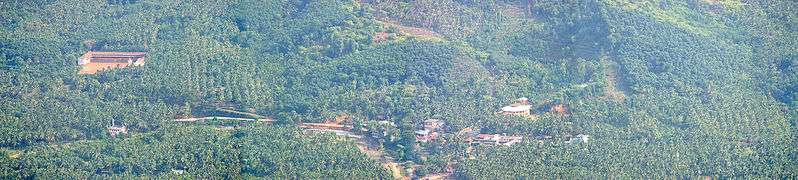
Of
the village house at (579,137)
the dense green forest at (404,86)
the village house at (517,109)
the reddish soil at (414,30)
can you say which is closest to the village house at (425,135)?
the dense green forest at (404,86)

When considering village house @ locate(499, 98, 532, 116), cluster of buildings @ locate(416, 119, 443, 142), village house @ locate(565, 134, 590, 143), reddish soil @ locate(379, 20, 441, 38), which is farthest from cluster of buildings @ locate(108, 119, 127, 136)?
village house @ locate(565, 134, 590, 143)

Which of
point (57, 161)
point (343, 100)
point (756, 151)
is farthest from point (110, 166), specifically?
point (756, 151)

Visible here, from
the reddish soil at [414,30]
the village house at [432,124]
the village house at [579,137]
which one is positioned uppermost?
the reddish soil at [414,30]

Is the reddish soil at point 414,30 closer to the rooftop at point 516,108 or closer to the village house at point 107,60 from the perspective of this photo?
the rooftop at point 516,108

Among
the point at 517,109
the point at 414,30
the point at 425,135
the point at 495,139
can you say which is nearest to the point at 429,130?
the point at 425,135

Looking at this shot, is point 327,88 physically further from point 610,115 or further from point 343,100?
point 610,115
